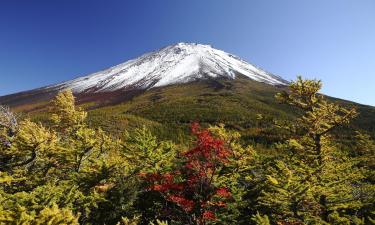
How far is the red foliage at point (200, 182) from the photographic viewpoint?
1748 centimetres

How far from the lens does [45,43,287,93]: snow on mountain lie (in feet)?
473

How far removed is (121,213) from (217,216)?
15.3 ft

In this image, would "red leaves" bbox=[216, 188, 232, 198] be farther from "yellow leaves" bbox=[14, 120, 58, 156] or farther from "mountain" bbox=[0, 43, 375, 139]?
"mountain" bbox=[0, 43, 375, 139]

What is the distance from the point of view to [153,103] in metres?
104

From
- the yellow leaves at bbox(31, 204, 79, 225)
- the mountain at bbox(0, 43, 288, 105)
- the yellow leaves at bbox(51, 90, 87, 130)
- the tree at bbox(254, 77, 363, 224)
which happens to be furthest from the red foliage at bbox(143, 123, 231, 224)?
the mountain at bbox(0, 43, 288, 105)

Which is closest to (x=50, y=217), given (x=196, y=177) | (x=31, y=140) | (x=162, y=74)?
(x=31, y=140)

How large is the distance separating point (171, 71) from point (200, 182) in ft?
458

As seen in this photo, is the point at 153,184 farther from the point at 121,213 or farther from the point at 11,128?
the point at 11,128

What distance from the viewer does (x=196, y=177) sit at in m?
18.5

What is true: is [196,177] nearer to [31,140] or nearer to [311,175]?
[311,175]

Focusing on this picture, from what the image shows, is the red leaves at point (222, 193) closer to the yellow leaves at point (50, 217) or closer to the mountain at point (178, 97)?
the yellow leaves at point (50, 217)

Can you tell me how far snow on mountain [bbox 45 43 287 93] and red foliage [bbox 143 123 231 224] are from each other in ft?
383

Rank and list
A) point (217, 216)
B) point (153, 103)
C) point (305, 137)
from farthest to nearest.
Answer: point (153, 103), point (217, 216), point (305, 137)

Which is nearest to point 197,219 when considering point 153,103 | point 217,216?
point 217,216
